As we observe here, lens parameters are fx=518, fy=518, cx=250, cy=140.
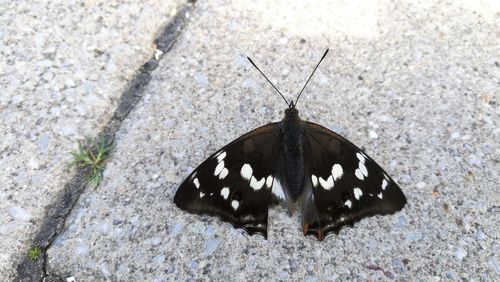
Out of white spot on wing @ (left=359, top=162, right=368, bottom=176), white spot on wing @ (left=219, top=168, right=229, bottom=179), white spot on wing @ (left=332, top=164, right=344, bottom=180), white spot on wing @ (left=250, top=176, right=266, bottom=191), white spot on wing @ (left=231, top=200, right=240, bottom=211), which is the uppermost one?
white spot on wing @ (left=359, top=162, right=368, bottom=176)

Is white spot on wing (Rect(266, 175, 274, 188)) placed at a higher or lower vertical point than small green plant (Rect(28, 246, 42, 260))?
higher

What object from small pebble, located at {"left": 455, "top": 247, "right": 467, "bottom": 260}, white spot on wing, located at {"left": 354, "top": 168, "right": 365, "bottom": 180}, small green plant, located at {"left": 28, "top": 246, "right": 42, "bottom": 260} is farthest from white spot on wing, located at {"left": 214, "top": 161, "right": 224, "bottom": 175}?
small pebble, located at {"left": 455, "top": 247, "right": 467, "bottom": 260}

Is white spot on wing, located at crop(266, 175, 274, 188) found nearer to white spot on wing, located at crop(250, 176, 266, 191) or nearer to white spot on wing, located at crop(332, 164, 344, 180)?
white spot on wing, located at crop(250, 176, 266, 191)

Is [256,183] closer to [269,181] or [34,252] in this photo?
[269,181]

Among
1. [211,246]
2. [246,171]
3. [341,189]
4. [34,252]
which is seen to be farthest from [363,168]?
[34,252]

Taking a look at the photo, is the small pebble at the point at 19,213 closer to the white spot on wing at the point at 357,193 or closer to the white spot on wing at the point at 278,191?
the white spot on wing at the point at 278,191

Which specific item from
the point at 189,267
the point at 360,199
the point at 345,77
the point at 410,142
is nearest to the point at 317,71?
the point at 345,77
